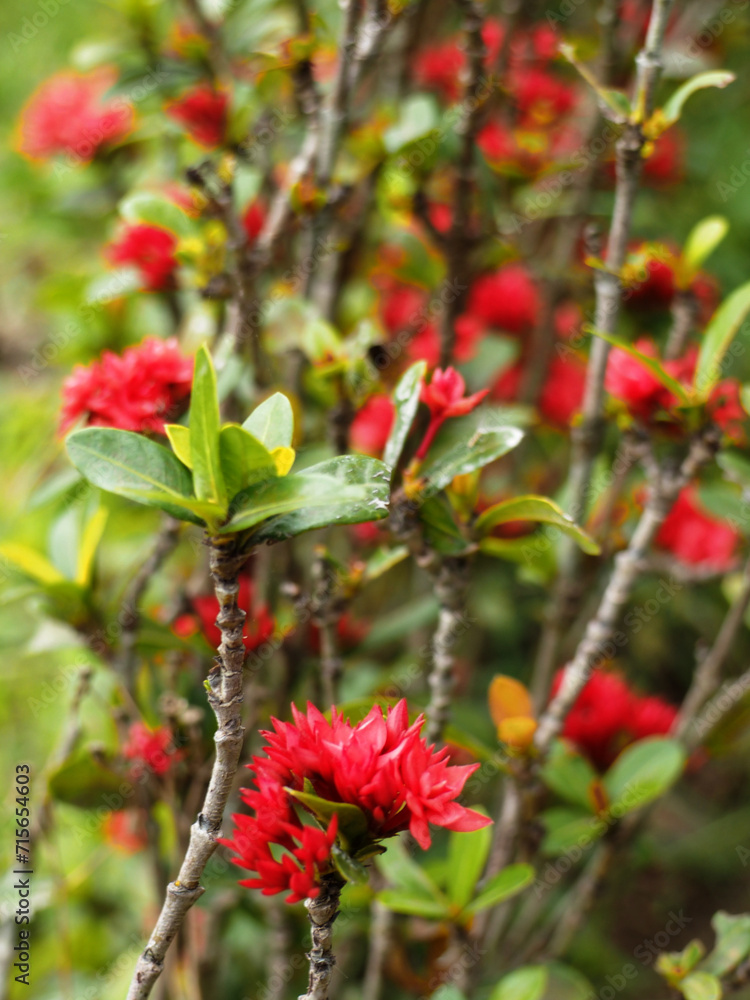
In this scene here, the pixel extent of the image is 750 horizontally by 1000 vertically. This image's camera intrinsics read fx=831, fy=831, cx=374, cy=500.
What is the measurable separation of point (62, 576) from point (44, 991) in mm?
662

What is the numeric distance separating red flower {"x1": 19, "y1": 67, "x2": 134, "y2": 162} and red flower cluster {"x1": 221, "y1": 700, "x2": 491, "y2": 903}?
1.10m

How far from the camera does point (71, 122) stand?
135cm

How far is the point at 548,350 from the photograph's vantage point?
1.31m

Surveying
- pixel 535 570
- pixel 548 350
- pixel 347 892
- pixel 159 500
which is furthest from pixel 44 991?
pixel 548 350

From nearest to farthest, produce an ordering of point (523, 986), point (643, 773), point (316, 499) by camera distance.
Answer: point (316, 499) < point (523, 986) < point (643, 773)

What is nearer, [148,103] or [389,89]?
[148,103]

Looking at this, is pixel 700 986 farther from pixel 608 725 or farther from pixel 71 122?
pixel 71 122

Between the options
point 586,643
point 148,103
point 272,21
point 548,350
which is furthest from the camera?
point 548,350

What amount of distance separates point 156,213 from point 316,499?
0.54 metres

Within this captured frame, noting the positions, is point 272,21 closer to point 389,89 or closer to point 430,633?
point 389,89

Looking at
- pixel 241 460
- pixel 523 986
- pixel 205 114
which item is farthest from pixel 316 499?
pixel 205 114

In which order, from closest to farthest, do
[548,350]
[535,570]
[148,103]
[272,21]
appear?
[535,570], [272,21], [148,103], [548,350]

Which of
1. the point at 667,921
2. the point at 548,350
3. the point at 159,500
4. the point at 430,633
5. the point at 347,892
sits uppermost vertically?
the point at 159,500

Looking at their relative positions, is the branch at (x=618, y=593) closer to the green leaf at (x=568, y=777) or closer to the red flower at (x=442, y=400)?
the green leaf at (x=568, y=777)
